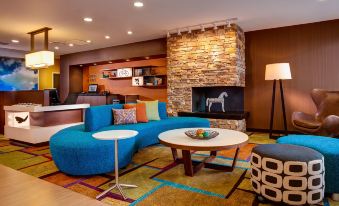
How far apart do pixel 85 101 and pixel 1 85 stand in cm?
329

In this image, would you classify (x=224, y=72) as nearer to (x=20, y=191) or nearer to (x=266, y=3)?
(x=266, y=3)

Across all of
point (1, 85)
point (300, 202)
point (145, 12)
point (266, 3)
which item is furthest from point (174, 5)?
point (1, 85)

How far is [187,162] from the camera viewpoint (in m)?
2.64

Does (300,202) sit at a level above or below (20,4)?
below

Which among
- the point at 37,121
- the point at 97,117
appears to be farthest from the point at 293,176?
the point at 37,121

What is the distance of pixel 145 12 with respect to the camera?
4379mm

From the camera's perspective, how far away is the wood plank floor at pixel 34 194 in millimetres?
682

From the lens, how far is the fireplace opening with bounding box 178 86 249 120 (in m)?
5.74

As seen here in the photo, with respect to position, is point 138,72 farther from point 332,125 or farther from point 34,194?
point 34,194

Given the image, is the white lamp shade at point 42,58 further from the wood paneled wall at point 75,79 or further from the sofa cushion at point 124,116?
the wood paneled wall at point 75,79

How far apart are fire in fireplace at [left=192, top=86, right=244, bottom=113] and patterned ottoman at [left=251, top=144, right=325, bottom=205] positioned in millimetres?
3842

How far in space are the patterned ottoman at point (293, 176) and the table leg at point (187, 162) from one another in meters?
0.85

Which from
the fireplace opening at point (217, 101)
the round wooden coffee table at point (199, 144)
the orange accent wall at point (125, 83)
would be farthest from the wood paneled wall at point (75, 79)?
the round wooden coffee table at point (199, 144)

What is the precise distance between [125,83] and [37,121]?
385 centimetres
